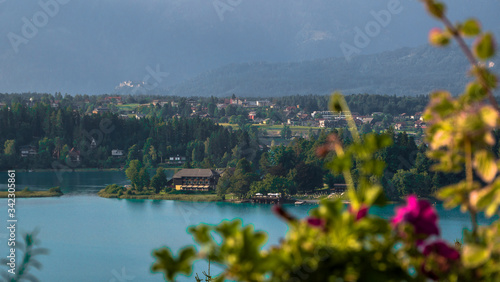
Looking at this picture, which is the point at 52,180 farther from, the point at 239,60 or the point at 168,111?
the point at 239,60

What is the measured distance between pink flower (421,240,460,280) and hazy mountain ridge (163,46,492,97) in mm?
92092

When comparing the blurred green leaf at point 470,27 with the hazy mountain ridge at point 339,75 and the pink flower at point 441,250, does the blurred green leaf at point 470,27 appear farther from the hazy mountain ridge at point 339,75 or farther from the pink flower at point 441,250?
the hazy mountain ridge at point 339,75

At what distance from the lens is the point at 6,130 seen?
3591 cm

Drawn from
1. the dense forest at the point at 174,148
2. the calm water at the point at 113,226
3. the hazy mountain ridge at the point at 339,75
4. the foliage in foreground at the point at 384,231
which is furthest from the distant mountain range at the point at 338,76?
the foliage in foreground at the point at 384,231

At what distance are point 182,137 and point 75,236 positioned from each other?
775 inches

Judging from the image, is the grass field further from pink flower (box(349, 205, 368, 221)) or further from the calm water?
pink flower (box(349, 205, 368, 221))

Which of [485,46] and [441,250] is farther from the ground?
[485,46]

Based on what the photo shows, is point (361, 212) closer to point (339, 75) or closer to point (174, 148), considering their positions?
point (174, 148)

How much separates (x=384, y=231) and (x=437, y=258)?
75 millimetres

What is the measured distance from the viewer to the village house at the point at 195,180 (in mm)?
27266

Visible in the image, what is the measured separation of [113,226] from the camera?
19.3 meters

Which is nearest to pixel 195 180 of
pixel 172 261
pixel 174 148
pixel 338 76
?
pixel 174 148

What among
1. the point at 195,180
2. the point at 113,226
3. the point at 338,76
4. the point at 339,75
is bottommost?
the point at 113,226

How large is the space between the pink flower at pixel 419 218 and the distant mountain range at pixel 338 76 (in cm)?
9210
